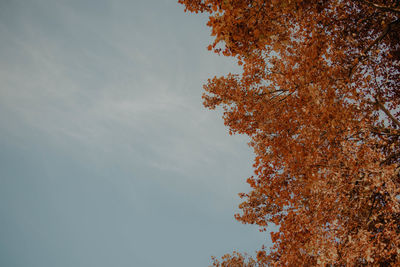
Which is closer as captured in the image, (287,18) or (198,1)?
(198,1)

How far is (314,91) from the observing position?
5121mm

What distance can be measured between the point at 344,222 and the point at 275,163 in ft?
9.55

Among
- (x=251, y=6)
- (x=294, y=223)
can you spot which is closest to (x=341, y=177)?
(x=294, y=223)

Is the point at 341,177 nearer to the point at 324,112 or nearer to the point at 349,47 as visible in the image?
the point at 324,112

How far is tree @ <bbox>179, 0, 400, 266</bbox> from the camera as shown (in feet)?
15.3

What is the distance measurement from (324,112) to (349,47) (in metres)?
5.38

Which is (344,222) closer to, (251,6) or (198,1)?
(251,6)

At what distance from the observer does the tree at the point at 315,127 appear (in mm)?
4656

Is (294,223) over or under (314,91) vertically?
under

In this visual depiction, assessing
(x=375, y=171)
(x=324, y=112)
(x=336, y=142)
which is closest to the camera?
(x=375, y=171)

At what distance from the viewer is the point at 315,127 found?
5.49m

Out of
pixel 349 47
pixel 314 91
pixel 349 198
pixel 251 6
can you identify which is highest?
pixel 349 47

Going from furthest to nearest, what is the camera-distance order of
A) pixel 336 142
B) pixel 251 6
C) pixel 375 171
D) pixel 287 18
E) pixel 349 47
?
1. pixel 349 47
2. pixel 287 18
3. pixel 336 142
4. pixel 251 6
5. pixel 375 171

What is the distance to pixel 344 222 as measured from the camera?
5.05 m
